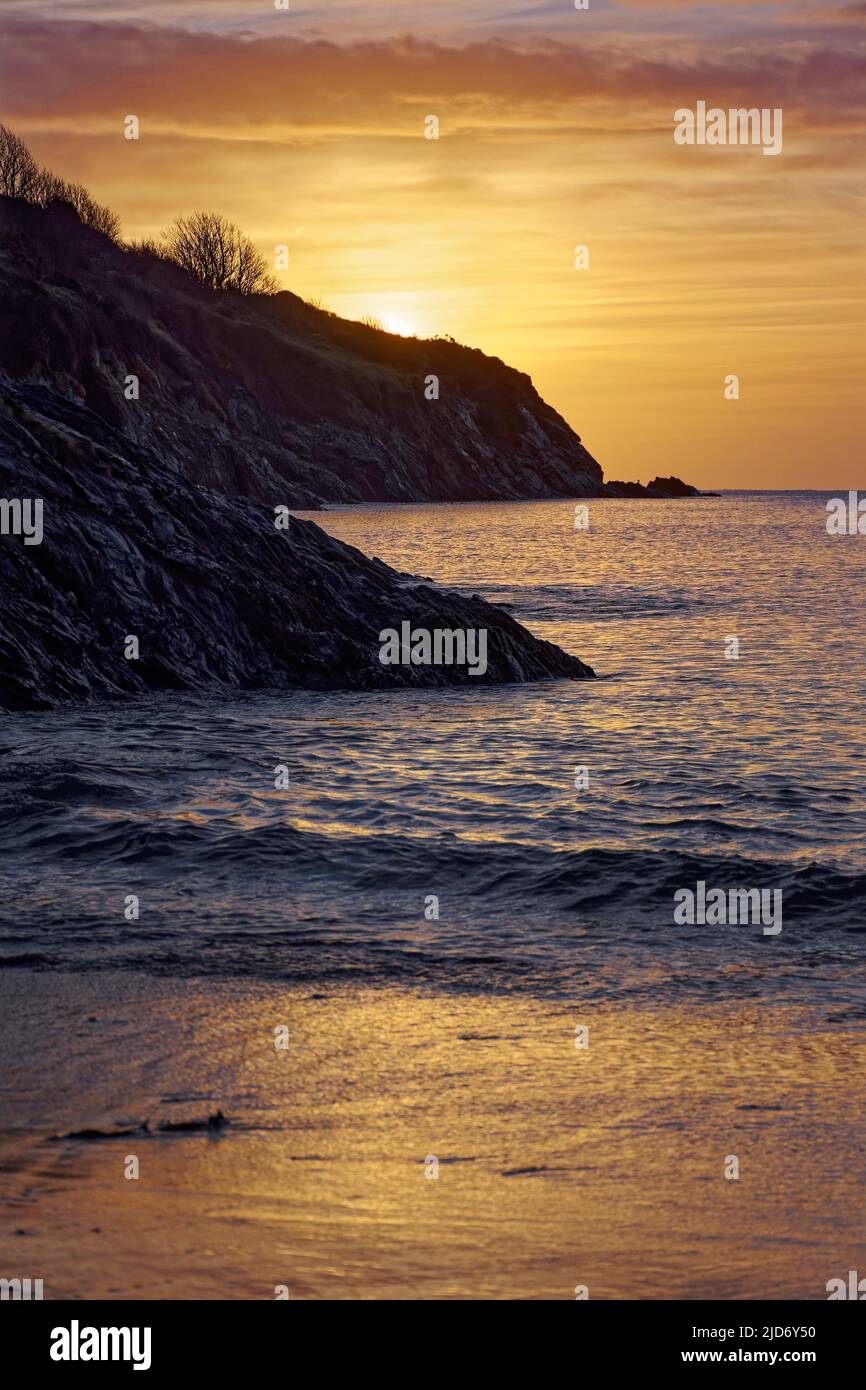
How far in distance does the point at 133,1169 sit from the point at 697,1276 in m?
2.41

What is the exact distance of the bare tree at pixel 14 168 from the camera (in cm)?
11969

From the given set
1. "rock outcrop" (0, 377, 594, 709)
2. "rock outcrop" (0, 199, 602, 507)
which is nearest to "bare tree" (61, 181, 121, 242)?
"rock outcrop" (0, 199, 602, 507)

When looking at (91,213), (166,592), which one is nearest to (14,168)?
(91,213)

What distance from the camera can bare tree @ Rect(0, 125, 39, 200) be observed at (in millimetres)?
119688

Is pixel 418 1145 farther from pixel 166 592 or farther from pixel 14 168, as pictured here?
pixel 14 168

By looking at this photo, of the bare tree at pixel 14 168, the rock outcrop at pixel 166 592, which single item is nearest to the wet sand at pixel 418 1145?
the rock outcrop at pixel 166 592

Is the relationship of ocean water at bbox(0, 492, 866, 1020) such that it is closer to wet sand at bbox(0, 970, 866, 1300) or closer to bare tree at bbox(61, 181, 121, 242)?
wet sand at bbox(0, 970, 866, 1300)

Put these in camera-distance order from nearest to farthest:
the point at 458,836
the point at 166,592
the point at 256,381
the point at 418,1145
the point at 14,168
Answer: the point at 418,1145 < the point at 458,836 < the point at 166,592 < the point at 14,168 < the point at 256,381

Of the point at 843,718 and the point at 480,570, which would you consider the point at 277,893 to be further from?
the point at 480,570

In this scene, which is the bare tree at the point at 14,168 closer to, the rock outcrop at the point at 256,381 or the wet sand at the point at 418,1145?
the rock outcrop at the point at 256,381

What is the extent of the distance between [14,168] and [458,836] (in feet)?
405

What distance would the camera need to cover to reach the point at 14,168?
12106 cm

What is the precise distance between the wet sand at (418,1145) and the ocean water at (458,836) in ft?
2.45

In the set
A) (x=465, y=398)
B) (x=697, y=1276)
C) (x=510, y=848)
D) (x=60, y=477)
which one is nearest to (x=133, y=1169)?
(x=697, y=1276)
